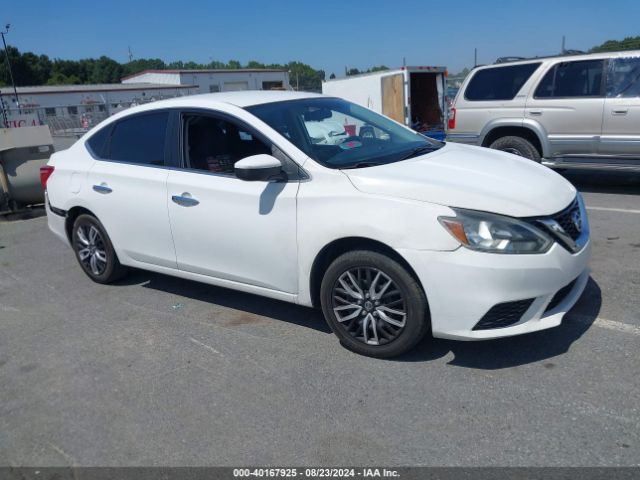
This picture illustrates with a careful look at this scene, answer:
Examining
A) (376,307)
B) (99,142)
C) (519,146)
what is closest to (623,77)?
(519,146)

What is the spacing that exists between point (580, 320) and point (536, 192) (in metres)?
1.07

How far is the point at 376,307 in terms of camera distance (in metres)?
3.55

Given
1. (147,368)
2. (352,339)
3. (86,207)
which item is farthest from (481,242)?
(86,207)

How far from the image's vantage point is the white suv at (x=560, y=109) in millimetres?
7594

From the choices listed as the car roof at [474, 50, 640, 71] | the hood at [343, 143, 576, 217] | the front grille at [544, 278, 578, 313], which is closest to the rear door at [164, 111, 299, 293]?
the hood at [343, 143, 576, 217]

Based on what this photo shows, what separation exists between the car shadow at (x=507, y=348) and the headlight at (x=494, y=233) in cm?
74

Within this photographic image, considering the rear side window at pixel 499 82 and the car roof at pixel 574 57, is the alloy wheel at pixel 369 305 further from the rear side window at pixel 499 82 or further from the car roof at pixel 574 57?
the car roof at pixel 574 57

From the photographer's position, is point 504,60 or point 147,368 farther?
point 504,60

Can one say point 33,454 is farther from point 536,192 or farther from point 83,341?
point 536,192

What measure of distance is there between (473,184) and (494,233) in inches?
16.0

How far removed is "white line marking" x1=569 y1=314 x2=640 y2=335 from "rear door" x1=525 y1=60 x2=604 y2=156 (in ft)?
15.5

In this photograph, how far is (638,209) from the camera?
6.86m

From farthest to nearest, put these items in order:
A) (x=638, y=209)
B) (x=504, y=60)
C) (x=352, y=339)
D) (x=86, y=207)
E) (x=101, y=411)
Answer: (x=504, y=60)
(x=638, y=209)
(x=86, y=207)
(x=352, y=339)
(x=101, y=411)

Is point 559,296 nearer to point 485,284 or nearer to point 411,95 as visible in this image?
point 485,284
